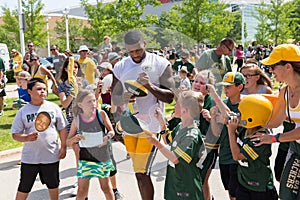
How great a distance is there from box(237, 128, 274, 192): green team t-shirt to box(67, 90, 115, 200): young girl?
4.34 ft

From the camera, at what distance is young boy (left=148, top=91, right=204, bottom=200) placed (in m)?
3.12

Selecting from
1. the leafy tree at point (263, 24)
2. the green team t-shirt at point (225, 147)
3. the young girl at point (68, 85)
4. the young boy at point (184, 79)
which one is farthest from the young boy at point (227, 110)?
the leafy tree at point (263, 24)

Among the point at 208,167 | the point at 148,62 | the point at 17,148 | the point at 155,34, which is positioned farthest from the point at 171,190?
the point at 17,148

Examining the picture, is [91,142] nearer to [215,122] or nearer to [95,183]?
[215,122]

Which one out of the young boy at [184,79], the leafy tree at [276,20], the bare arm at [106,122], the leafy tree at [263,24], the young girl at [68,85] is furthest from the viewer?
the leafy tree at [263,24]

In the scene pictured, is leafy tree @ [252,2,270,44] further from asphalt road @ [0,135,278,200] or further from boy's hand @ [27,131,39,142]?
boy's hand @ [27,131,39,142]

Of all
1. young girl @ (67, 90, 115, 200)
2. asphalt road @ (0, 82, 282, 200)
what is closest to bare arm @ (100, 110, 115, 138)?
young girl @ (67, 90, 115, 200)

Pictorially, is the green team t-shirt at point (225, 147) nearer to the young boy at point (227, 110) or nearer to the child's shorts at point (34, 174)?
the young boy at point (227, 110)

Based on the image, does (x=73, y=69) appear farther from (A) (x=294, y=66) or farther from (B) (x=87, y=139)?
(A) (x=294, y=66)

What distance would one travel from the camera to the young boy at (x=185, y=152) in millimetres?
3125

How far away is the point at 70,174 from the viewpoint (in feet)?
18.7

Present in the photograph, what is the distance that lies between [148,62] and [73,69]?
6.48ft

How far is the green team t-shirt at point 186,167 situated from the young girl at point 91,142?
35.2 inches

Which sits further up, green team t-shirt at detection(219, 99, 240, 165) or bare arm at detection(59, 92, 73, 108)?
bare arm at detection(59, 92, 73, 108)
